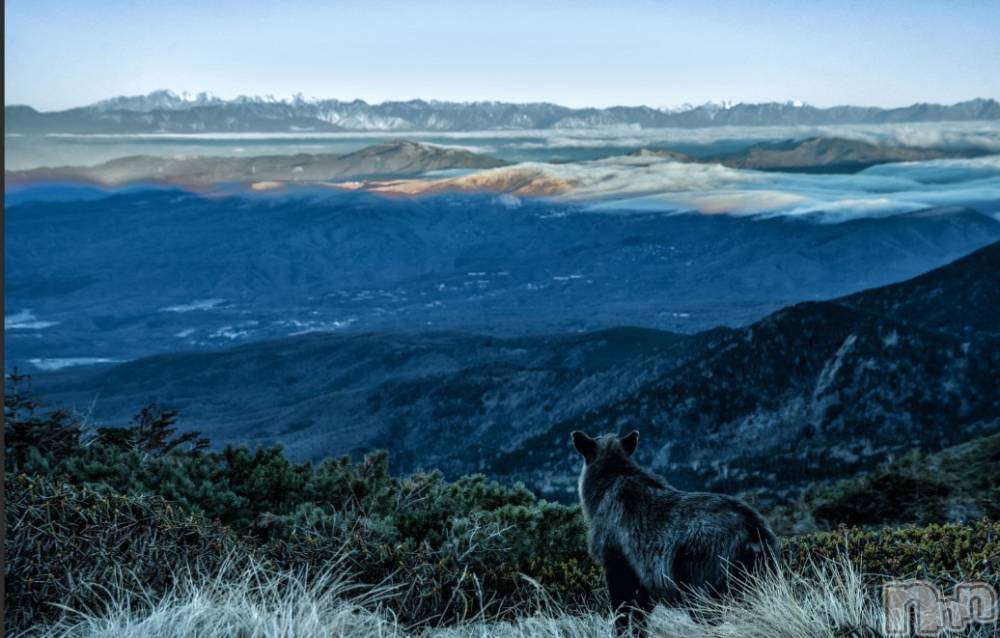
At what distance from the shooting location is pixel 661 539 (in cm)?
545

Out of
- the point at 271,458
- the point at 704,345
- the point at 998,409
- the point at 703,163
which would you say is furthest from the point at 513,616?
the point at 703,163

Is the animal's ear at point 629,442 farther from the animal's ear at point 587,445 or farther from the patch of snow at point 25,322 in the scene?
the patch of snow at point 25,322

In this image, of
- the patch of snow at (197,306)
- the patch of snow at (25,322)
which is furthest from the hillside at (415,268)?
the patch of snow at (197,306)

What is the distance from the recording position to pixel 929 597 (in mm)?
5188

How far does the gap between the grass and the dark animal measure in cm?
13

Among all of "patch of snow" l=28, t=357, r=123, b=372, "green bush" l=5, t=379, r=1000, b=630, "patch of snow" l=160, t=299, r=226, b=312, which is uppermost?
"green bush" l=5, t=379, r=1000, b=630

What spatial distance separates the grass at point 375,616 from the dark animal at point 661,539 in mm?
128

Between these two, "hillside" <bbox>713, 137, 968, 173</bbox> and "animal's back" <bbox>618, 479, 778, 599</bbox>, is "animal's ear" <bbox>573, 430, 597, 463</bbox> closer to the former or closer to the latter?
"animal's back" <bbox>618, 479, 778, 599</bbox>

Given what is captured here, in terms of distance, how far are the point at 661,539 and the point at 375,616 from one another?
1.63 meters

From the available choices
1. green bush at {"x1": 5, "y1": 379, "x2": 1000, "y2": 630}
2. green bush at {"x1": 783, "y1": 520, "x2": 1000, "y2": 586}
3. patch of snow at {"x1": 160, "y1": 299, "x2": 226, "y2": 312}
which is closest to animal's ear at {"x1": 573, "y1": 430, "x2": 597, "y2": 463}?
green bush at {"x1": 5, "y1": 379, "x2": 1000, "y2": 630}

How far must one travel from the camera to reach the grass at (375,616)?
5.15 meters

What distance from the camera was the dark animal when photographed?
528cm

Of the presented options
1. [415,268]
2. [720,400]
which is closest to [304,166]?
[415,268]

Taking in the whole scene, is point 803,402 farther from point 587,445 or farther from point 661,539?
point 661,539
